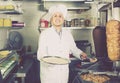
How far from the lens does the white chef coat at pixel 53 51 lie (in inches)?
114

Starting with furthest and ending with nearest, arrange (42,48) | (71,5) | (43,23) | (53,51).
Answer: (71,5), (43,23), (53,51), (42,48)

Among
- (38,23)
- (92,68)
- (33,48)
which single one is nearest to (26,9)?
(38,23)

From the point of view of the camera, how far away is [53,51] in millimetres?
2969

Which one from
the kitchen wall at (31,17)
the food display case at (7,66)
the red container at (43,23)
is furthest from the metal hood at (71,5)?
the food display case at (7,66)

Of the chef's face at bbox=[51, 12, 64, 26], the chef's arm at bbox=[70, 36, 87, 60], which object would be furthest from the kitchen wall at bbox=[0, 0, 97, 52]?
the chef's face at bbox=[51, 12, 64, 26]

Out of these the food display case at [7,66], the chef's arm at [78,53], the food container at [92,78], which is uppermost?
the chef's arm at [78,53]

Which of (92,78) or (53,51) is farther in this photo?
(53,51)

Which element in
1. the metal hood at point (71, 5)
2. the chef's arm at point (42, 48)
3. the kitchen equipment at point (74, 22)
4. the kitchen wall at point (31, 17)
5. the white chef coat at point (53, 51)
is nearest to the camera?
the chef's arm at point (42, 48)

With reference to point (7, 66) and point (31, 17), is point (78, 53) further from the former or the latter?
point (31, 17)

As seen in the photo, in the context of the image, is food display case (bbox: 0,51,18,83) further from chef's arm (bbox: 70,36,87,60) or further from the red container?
the red container

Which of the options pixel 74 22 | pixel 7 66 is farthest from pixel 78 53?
pixel 74 22

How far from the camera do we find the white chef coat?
9.53 feet

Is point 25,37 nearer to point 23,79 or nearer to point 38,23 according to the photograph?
point 38,23

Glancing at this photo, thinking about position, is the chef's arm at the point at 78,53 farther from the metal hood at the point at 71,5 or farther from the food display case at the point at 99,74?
the metal hood at the point at 71,5
